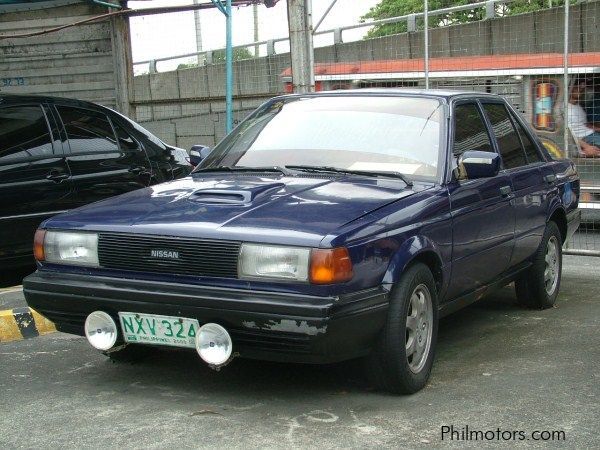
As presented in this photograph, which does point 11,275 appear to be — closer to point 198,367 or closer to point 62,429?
point 198,367

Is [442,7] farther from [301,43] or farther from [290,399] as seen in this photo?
[290,399]

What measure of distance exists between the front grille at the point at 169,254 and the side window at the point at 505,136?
248 centimetres

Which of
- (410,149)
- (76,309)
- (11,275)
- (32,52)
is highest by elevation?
(32,52)

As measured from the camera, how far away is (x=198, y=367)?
501 cm

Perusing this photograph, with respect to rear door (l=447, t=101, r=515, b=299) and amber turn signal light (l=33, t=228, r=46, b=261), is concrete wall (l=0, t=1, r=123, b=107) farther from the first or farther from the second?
amber turn signal light (l=33, t=228, r=46, b=261)

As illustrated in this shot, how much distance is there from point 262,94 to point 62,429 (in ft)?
22.0

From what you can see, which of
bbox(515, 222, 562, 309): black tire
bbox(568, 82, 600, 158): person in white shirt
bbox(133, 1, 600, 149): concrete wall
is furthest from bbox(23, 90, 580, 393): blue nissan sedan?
bbox(568, 82, 600, 158): person in white shirt

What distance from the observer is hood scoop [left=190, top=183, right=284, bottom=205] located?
14.8 feet

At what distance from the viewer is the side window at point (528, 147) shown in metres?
6.44

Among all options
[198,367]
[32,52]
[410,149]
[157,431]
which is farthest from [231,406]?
[32,52]

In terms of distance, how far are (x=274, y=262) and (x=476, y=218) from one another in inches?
65.4

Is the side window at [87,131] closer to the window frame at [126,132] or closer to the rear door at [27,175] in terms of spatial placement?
the window frame at [126,132]

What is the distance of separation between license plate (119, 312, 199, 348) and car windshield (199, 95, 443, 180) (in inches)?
52.2

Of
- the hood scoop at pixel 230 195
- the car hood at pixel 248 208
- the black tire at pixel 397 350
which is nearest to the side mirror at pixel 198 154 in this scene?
the car hood at pixel 248 208
